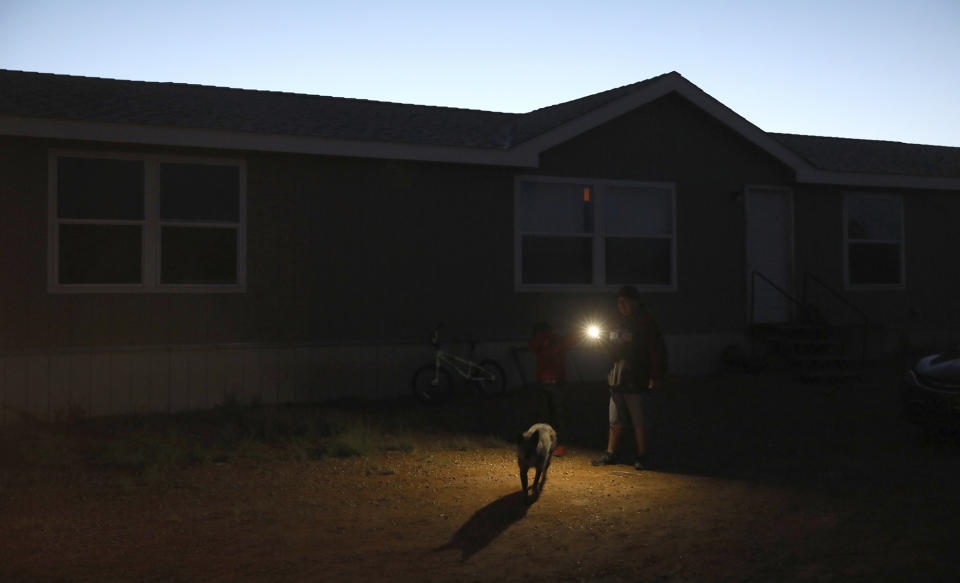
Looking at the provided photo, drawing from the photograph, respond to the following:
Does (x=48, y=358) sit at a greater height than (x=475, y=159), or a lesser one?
lesser

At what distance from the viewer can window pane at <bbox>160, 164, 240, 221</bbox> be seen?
1187 centimetres

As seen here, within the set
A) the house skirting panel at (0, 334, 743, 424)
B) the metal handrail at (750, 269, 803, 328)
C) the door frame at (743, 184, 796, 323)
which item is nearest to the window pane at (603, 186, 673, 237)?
the door frame at (743, 184, 796, 323)

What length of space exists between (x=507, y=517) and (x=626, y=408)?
237 centimetres

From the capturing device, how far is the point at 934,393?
30.2 feet

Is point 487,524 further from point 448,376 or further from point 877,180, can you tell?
point 877,180

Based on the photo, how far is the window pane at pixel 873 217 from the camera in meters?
16.9

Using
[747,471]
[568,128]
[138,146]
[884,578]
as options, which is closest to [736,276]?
[568,128]

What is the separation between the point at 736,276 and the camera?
1570cm

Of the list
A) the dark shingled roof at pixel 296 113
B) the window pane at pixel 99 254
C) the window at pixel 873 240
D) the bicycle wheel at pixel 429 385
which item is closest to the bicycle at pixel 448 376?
the bicycle wheel at pixel 429 385

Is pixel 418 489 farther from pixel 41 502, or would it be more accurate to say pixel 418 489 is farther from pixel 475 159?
pixel 475 159

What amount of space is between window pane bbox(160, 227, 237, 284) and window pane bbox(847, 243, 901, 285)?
35.7 ft

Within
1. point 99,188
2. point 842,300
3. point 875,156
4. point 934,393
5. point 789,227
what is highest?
point 875,156

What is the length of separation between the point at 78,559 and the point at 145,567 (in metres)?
0.50

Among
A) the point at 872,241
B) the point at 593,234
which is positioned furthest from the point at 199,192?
the point at 872,241
